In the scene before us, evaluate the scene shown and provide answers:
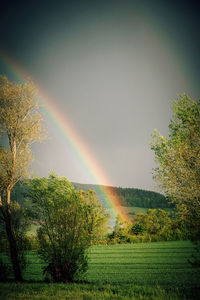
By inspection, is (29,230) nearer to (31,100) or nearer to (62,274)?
(62,274)

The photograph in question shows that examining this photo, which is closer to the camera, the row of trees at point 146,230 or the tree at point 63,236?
the tree at point 63,236

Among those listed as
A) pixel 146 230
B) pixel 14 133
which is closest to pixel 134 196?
pixel 146 230

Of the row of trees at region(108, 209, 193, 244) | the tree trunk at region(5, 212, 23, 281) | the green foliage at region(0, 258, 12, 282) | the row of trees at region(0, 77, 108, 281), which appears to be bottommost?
the row of trees at region(108, 209, 193, 244)

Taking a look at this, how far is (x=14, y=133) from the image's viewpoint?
11.8 metres

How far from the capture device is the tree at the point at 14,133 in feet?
36.0

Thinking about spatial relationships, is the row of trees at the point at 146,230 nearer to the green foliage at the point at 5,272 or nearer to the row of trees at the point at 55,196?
the row of trees at the point at 55,196

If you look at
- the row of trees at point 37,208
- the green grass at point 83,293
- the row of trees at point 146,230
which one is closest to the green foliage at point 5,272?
the row of trees at point 37,208

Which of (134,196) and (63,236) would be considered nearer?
(63,236)

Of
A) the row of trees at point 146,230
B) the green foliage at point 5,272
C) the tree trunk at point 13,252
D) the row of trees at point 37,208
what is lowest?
the row of trees at point 146,230

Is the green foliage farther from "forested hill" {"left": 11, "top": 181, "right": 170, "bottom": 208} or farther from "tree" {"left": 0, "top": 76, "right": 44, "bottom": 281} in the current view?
"forested hill" {"left": 11, "top": 181, "right": 170, "bottom": 208}

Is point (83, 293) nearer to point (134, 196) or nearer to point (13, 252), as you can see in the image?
point (13, 252)

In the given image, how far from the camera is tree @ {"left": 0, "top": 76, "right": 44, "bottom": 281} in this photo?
1098 centimetres

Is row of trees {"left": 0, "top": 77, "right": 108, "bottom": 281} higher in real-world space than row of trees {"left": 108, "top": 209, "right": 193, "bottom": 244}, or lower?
higher

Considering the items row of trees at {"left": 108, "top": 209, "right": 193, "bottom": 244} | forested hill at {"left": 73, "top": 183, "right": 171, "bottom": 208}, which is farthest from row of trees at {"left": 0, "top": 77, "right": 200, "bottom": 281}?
forested hill at {"left": 73, "top": 183, "right": 171, "bottom": 208}
